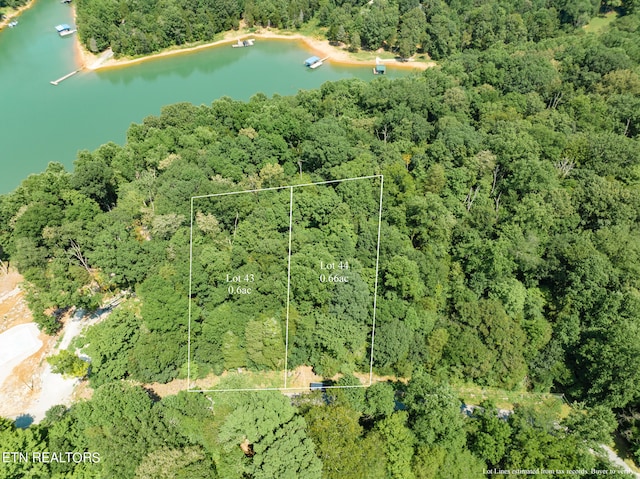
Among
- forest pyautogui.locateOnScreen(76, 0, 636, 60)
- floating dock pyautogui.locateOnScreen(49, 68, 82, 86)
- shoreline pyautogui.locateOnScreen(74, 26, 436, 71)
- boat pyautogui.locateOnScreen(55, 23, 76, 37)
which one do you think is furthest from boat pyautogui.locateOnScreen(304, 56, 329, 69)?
boat pyautogui.locateOnScreen(55, 23, 76, 37)

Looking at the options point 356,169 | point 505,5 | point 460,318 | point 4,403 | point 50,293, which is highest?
point 505,5

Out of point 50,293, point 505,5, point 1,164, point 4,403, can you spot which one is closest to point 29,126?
point 1,164

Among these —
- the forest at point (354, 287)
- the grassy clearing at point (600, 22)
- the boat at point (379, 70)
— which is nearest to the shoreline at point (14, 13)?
the forest at point (354, 287)

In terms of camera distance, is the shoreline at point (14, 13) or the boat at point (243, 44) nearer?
the boat at point (243, 44)

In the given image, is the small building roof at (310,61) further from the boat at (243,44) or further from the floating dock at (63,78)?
the floating dock at (63,78)

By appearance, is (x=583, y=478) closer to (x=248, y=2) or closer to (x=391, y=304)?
(x=391, y=304)

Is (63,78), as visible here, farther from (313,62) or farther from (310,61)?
(313,62)

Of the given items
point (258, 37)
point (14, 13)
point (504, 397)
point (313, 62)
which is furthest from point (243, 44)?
point (504, 397)
